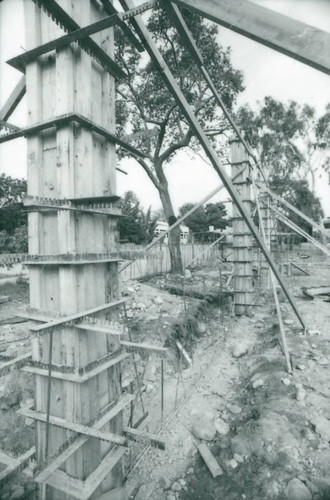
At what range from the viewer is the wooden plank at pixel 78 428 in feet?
6.31

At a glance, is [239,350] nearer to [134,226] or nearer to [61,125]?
[61,125]

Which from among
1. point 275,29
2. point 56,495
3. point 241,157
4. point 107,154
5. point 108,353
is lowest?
point 56,495

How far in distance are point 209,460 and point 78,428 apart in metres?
2.33

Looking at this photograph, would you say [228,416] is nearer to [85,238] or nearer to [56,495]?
[56,495]

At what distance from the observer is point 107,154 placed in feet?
8.43

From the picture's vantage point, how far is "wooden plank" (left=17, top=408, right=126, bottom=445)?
1.92 meters

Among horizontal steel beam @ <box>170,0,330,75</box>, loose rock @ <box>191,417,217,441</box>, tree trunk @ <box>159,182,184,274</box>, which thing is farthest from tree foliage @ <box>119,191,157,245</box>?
horizontal steel beam @ <box>170,0,330,75</box>

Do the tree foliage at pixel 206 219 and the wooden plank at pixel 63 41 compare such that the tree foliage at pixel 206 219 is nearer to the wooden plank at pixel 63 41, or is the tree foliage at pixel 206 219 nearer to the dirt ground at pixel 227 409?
the dirt ground at pixel 227 409

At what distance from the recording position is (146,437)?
233cm

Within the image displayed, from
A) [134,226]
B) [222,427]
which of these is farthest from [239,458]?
[134,226]

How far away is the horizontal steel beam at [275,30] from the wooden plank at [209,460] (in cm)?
404

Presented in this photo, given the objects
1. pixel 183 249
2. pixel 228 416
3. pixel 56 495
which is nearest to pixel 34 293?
pixel 56 495

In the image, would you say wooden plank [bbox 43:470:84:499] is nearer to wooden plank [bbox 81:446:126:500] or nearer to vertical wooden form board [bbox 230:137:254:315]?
wooden plank [bbox 81:446:126:500]

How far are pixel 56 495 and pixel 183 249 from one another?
62.3ft
